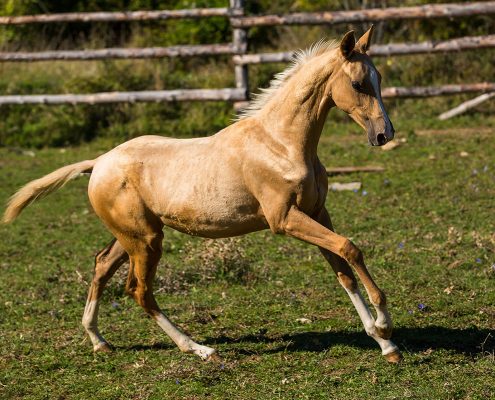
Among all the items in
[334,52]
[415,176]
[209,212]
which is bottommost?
[415,176]

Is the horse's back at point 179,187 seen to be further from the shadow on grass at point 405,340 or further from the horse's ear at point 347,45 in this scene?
the horse's ear at point 347,45

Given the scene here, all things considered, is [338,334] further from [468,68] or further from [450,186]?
[468,68]

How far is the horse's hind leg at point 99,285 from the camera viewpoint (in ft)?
20.0

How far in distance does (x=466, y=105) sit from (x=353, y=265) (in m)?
8.02

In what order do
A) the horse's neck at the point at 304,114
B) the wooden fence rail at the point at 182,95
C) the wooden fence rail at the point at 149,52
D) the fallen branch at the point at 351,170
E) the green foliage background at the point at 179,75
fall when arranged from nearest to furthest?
the horse's neck at the point at 304,114 → the fallen branch at the point at 351,170 → the wooden fence rail at the point at 182,95 → the wooden fence rail at the point at 149,52 → the green foliage background at the point at 179,75

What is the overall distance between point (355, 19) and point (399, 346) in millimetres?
7042

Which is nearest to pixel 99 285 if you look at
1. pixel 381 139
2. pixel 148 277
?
pixel 148 277

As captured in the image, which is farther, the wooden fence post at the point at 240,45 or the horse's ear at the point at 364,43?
the wooden fence post at the point at 240,45

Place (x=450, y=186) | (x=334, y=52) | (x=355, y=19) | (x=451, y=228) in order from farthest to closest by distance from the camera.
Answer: (x=355, y=19), (x=450, y=186), (x=451, y=228), (x=334, y=52)

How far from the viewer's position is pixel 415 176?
10406 millimetres

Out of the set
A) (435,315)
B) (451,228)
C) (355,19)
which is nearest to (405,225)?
(451,228)

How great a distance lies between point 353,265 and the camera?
530cm

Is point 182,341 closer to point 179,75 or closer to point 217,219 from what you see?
point 217,219

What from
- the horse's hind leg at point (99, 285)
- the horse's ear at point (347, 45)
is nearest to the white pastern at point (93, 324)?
the horse's hind leg at point (99, 285)
